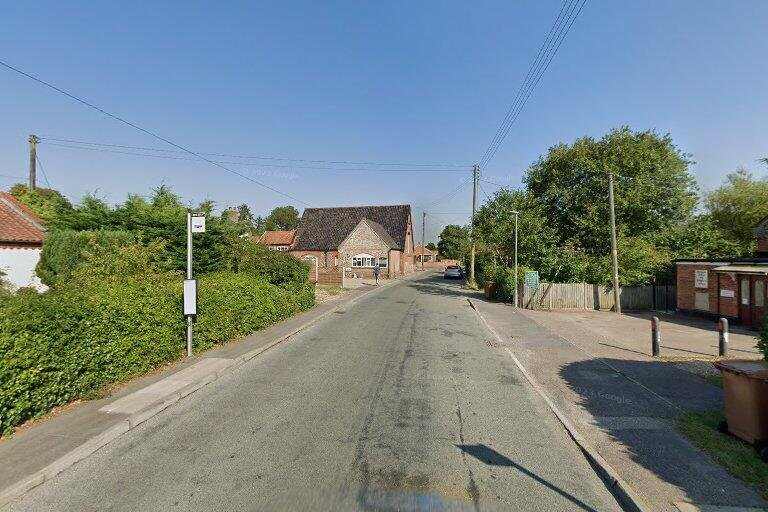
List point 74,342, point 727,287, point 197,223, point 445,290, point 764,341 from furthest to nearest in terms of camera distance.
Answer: point 445,290, point 727,287, point 197,223, point 74,342, point 764,341

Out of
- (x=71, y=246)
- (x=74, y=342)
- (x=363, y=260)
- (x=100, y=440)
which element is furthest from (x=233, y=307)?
(x=363, y=260)

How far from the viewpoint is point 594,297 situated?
2238 centimetres

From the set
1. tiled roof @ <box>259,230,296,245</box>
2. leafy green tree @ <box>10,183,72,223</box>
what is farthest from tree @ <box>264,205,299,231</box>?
leafy green tree @ <box>10,183,72,223</box>

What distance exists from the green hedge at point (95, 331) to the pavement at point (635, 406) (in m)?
7.70

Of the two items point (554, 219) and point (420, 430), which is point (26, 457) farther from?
point (554, 219)

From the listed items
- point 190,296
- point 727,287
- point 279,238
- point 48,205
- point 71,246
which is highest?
point 279,238

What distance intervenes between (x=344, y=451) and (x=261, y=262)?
40.9ft

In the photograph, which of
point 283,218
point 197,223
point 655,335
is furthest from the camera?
point 283,218

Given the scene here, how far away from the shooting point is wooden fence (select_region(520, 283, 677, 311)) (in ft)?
72.3

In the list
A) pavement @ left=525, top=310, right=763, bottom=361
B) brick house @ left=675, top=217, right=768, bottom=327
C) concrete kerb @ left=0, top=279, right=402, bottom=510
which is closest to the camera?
concrete kerb @ left=0, top=279, right=402, bottom=510

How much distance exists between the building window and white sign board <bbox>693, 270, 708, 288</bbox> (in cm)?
3197

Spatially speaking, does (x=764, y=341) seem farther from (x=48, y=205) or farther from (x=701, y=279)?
(x=48, y=205)

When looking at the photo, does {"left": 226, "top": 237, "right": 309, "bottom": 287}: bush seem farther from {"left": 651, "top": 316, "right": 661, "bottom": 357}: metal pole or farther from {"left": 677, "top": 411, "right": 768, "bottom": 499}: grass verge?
{"left": 677, "top": 411, "right": 768, "bottom": 499}: grass verge

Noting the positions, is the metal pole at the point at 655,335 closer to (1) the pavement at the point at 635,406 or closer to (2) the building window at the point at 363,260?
(1) the pavement at the point at 635,406
